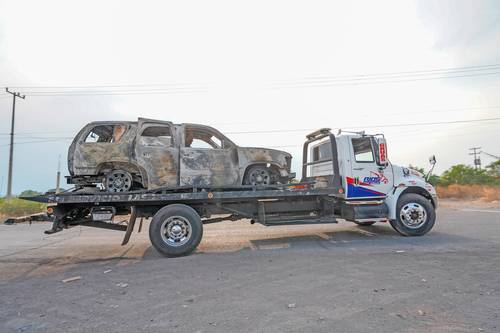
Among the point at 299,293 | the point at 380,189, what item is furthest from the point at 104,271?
the point at 380,189

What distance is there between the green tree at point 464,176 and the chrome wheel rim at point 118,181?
1464 inches

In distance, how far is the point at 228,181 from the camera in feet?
22.5

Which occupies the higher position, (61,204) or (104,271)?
(61,204)

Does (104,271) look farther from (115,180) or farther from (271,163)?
(271,163)

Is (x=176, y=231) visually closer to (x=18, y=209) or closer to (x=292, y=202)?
(x=292, y=202)

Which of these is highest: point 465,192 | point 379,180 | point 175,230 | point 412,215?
point 379,180

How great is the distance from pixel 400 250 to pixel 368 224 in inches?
142

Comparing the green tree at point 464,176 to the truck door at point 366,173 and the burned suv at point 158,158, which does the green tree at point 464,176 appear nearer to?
the truck door at point 366,173

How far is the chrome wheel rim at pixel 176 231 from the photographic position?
243 inches

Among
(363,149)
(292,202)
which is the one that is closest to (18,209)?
(292,202)

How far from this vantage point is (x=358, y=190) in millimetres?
7535

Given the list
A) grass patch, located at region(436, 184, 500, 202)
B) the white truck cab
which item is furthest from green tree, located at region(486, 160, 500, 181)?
the white truck cab

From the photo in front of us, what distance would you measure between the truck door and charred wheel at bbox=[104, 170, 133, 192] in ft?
16.5

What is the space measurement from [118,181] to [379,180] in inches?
240
